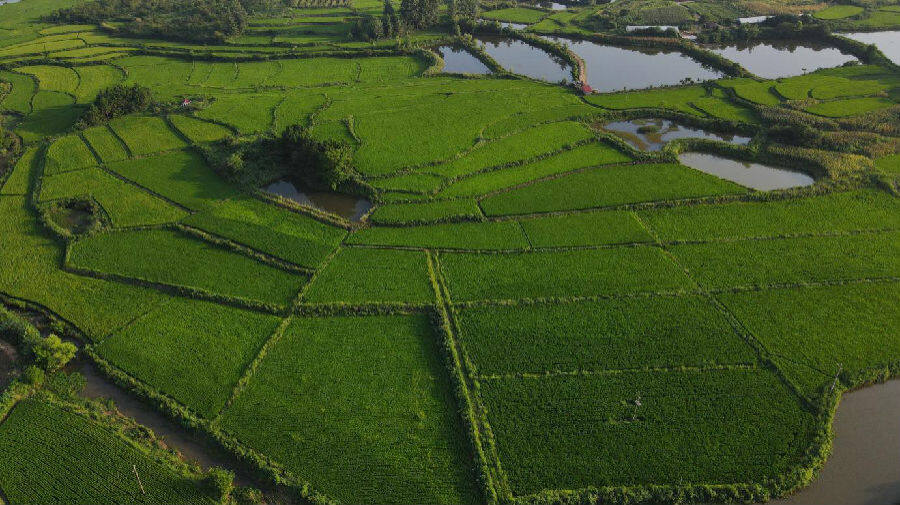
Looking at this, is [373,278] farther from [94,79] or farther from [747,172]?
[94,79]

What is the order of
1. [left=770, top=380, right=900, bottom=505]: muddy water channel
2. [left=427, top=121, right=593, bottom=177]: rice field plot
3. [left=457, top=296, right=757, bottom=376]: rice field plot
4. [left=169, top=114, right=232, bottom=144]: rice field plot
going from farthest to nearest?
1. [left=169, top=114, right=232, bottom=144]: rice field plot
2. [left=427, top=121, right=593, bottom=177]: rice field plot
3. [left=457, top=296, right=757, bottom=376]: rice field plot
4. [left=770, top=380, right=900, bottom=505]: muddy water channel

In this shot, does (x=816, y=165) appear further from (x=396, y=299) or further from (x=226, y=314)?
(x=226, y=314)

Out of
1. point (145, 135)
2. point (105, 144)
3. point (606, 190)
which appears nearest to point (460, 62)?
point (606, 190)

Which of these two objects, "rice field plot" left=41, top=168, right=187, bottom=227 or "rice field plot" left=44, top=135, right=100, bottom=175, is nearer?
"rice field plot" left=41, top=168, right=187, bottom=227

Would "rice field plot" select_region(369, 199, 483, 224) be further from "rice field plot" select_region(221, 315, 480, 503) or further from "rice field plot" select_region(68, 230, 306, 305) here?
"rice field plot" select_region(221, 315, 480, 503)

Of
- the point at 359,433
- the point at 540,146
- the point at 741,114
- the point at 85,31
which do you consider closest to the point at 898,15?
the point at 741,114

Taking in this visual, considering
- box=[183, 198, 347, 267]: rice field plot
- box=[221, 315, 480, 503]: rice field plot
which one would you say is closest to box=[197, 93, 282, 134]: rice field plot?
box=[183, 198, 347, 267]: rice field plot
